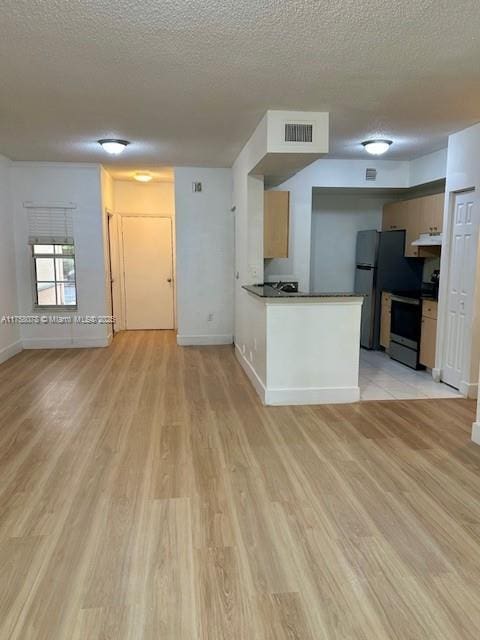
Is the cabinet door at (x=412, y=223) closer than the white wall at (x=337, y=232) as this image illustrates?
Yes

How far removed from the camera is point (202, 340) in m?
6.68

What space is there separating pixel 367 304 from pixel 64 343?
14.6 feet

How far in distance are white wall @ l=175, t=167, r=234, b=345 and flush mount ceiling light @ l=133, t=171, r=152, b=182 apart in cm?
68

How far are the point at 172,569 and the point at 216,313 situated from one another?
4895 millimetres

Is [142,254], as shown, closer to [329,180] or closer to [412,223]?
[329,180]

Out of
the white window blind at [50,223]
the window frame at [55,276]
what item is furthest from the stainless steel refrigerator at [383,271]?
the white window blind at [50,223]

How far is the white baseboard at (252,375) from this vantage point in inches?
162

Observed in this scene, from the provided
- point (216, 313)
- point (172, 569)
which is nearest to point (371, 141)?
point (216, 313)

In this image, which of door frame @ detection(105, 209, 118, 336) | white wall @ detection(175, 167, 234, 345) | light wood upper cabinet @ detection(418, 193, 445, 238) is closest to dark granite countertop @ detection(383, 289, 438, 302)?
light wood upper cabinet @ detection(418, 193, 445, 238)

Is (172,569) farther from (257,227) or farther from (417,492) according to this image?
(257,227)

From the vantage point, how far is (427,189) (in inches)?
239

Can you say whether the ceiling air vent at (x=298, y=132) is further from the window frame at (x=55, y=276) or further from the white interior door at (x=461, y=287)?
the window frame at (x=55, y=276)

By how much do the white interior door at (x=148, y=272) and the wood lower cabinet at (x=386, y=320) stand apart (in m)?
3.63

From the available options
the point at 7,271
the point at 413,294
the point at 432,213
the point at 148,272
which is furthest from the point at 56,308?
the point at 432,213
